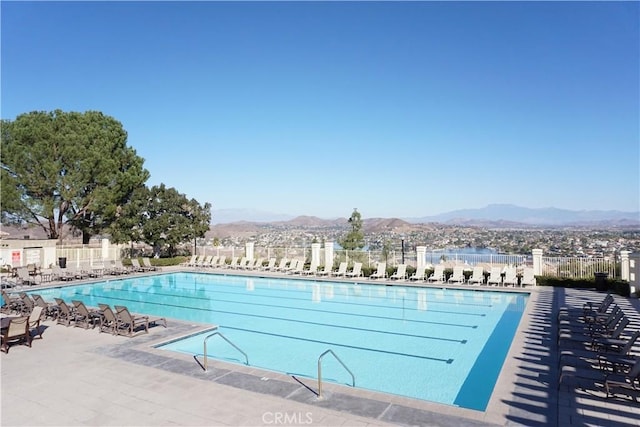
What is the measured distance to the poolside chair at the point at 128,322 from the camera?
9430 millimetres

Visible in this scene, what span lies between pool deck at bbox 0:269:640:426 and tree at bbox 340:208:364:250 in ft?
51.8

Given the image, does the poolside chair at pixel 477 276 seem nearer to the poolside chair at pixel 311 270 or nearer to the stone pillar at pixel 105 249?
the poolside chair at pixel 311 270

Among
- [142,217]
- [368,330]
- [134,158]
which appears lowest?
[368,330]

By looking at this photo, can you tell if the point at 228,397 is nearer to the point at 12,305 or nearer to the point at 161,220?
the point at 12,305

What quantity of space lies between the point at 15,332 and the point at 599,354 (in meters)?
10.5

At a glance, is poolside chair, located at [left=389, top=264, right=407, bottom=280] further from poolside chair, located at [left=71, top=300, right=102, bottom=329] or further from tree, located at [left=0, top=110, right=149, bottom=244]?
tree, located at [left=0, top=110, right=149, bottom=244]

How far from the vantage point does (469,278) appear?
17.9 metres

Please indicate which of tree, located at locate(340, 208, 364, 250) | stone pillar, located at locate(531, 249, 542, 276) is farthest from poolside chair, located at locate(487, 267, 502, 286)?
tree, located at locate(340, 208, 364, 250)

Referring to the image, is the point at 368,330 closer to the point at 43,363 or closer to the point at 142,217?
the point at 43,363

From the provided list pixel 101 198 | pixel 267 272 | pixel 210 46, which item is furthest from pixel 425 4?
pixel 101 198

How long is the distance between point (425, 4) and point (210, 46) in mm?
11519

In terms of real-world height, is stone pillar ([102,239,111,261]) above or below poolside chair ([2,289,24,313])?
above

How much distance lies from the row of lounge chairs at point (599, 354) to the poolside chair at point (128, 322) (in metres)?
8.28

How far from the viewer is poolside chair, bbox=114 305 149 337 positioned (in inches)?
371
